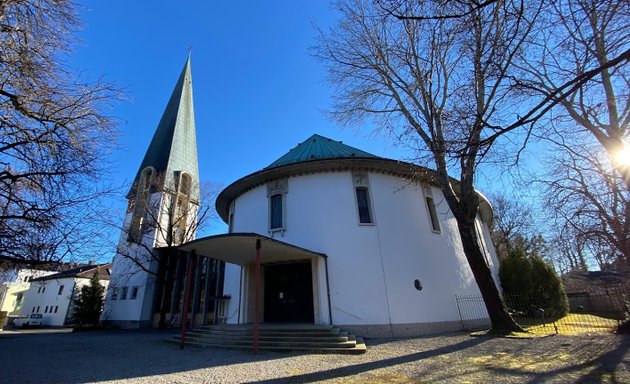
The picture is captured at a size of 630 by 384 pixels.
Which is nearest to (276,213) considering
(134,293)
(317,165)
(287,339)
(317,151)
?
(317,165)

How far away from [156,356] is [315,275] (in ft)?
21.2

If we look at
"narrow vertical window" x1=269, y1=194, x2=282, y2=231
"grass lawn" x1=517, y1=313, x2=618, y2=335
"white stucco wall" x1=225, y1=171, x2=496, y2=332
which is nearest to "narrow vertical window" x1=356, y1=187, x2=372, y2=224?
"white stucco wall" x1=225, y1=171, x2=496, y2=332

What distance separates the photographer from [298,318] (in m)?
14.7

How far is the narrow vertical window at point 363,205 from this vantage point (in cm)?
1475

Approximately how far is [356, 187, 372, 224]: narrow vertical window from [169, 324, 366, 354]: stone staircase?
16.7ft

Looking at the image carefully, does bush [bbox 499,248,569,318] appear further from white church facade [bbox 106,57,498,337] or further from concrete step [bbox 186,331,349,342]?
concrete step [bbox 186,331,349,342]

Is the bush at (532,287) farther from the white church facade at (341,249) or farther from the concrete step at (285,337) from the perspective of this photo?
the concrete step at (285,337)

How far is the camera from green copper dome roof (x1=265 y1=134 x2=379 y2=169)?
55.7 feet

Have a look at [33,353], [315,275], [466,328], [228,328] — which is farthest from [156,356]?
[466,328]

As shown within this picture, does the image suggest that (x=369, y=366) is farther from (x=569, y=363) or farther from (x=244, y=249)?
(x=244, y=249)

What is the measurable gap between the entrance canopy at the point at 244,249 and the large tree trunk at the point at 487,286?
5695mm

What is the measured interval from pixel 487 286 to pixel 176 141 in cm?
3161

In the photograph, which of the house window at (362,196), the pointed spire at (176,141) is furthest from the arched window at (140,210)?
the house window at (362,196)

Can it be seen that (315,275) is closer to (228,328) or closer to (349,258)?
(349,258)
